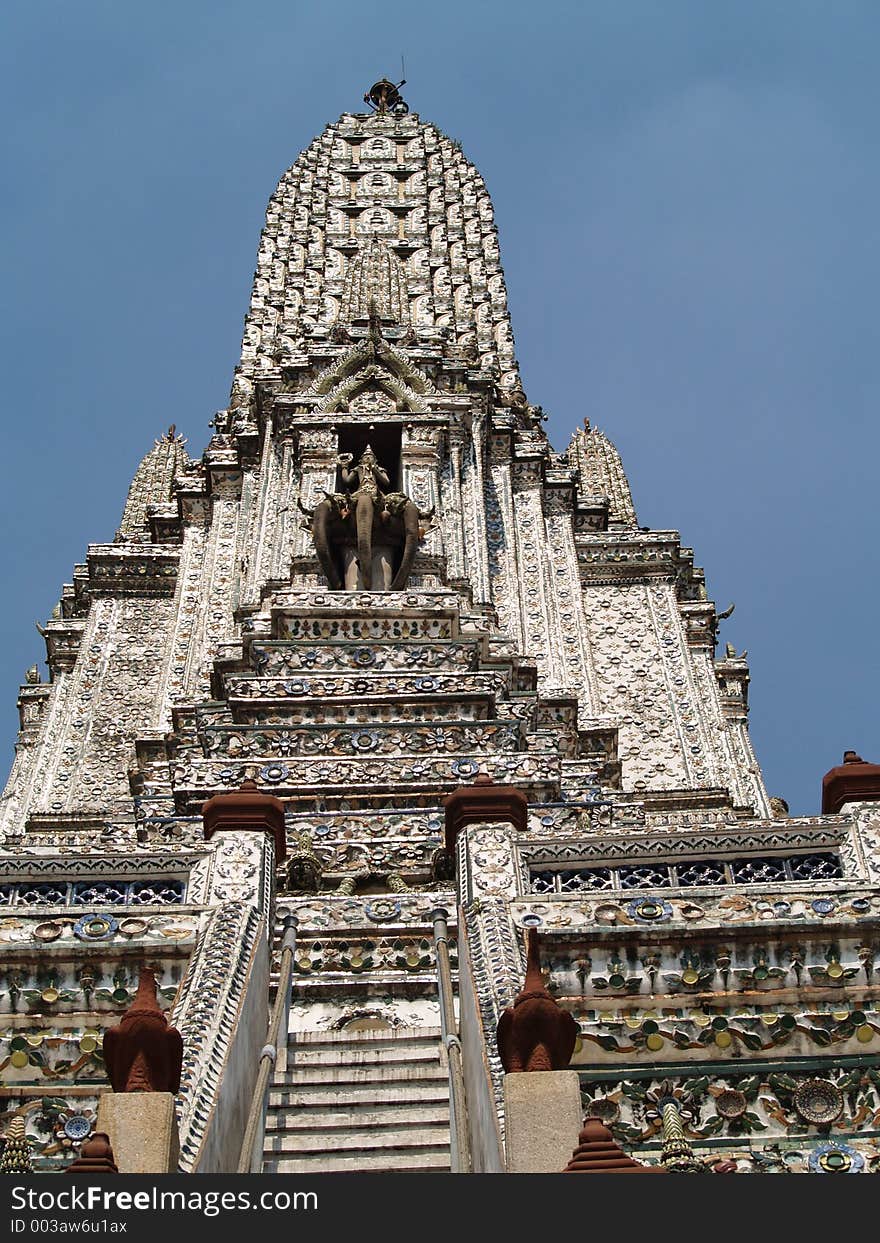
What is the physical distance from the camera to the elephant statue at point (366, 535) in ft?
63.7

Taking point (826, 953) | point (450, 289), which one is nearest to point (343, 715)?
point (826, 953)

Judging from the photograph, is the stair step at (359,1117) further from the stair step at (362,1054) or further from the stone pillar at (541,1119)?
the stone pillar at (541,1119)

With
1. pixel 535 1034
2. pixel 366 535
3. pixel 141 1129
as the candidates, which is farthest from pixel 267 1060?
pixel 366 535

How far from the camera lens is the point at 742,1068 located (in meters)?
8.52

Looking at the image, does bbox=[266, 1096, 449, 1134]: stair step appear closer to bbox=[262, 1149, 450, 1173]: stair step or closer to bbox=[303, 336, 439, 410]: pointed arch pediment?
bbox=[262, 1149, 450, 1173]: stair step

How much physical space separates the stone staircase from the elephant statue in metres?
9.84

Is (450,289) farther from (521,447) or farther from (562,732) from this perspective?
(562,732)

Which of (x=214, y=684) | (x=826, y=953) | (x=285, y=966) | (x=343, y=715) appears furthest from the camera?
(x=214, y=684)

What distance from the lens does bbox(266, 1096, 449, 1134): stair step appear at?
28.8 feet

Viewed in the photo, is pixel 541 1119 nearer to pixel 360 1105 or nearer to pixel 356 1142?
pixel 356 1142

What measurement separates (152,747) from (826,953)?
10033 millimetres

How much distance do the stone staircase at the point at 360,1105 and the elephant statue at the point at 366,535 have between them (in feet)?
32.3

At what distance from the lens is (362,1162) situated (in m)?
8.46

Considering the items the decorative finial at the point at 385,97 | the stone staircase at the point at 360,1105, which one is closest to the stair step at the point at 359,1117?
the stone staircase at the point at 360,1105
